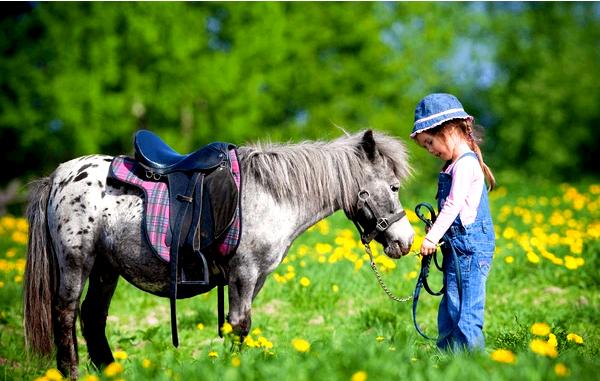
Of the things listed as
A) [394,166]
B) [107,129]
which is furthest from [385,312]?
[107,129]

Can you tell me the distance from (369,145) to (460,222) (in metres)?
0.77

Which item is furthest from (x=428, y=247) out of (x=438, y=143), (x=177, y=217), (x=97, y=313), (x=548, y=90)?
(x=548, y=90)

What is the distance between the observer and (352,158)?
4117 millimetres

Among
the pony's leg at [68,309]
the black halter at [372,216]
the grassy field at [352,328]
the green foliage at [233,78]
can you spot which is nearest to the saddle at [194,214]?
the grassy field at [352,328]

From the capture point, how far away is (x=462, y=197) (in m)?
3.78

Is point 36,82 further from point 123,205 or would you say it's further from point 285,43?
point 123,205

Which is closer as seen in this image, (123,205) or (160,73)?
(123,205)

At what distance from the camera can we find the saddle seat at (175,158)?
13.0 feet

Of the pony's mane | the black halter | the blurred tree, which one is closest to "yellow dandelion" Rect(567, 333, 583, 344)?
the black halter

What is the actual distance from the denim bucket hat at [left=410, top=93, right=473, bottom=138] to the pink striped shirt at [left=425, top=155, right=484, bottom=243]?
0.27m

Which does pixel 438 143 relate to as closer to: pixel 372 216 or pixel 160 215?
pixel 372 216

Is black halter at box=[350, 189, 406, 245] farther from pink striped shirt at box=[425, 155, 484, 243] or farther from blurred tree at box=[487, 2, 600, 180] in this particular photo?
blurred tree at box=[487, 2, 600, 180]

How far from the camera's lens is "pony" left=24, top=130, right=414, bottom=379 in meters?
3.96

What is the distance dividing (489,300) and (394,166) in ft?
8.52
